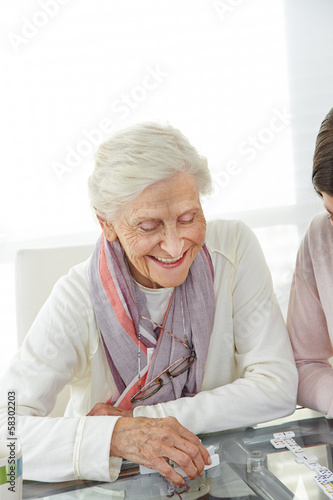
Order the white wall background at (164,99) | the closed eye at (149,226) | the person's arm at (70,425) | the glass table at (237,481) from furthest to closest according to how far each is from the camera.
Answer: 1. the white wall background at (164,99)
2. the closed eye at (149,226)
3. the person's arm at (70,425)
4. the glass table at (237,481)

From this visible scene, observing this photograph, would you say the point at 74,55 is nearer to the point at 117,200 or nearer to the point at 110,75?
the point at 110,75

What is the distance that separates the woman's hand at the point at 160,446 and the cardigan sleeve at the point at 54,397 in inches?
1.1

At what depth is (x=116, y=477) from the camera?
3.77 ft

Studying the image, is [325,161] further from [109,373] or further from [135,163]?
[109,373]

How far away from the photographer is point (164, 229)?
1.41m

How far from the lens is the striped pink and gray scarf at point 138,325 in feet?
4.86

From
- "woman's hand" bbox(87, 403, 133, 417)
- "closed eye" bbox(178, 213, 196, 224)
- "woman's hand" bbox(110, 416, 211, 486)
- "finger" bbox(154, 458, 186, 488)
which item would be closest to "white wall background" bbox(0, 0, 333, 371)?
"closed eye" bbox(178, 213, 196, 224)

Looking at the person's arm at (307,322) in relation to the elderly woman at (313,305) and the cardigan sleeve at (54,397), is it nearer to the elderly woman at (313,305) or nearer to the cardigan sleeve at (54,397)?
the elderly woman at (313,305)

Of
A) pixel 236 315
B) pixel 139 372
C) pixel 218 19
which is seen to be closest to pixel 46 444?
pixel 139 372

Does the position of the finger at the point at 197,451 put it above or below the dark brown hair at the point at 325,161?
below

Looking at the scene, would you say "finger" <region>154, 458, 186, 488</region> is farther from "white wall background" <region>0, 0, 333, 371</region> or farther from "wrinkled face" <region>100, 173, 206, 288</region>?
"white wall background" <region>0, 0, 333, 371</region>

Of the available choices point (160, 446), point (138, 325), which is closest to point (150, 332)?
point (138, 325)

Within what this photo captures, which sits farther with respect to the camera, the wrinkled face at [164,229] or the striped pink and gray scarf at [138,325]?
the striped pink and gray scarf at [138,325]

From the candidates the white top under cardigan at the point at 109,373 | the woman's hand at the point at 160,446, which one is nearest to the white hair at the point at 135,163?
the white top under cardigan at the point at 109,373
